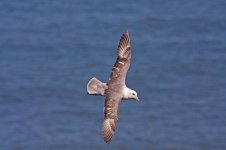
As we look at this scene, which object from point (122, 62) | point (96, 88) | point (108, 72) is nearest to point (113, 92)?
point (96, 88)

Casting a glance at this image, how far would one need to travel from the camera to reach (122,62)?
17828mm

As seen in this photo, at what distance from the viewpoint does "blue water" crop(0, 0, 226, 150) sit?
2531 cm

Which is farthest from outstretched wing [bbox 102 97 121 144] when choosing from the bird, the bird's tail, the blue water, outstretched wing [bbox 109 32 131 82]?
the blue water

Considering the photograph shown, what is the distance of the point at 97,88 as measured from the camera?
17.4m

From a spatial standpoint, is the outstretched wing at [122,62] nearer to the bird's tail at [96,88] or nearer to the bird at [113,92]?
the bird at [113,92]

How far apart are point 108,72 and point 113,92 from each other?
9.79 meters

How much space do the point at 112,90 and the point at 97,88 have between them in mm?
424

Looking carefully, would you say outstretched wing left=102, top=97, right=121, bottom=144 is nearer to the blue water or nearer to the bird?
the bird

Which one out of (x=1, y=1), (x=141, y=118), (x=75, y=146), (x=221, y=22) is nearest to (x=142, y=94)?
(x=141, y=118)

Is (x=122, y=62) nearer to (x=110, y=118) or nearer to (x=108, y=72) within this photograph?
(x=110, y=118)

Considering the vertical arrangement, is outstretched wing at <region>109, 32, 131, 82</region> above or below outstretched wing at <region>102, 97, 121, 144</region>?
above

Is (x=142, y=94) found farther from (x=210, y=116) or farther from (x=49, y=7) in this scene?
(x=49, y=7)

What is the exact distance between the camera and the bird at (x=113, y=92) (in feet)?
55.4

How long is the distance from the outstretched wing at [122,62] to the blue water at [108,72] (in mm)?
6883
